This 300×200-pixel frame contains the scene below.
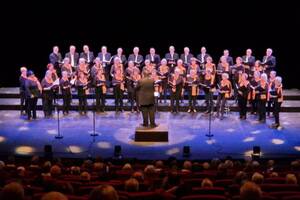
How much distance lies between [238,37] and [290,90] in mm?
2904

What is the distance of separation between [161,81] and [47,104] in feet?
12.9

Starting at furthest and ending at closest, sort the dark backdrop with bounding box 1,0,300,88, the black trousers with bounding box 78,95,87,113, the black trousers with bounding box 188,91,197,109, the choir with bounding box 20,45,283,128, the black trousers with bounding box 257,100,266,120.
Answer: the dark backdrop with bounding box 1,0,300,88, the black trousers with bounding box 188,91,197,109, the black trousers with bounding box 78,95,87,113, the choir with bounding box 20,45,283,128, the black trousers with bounding box 257,100,266,120

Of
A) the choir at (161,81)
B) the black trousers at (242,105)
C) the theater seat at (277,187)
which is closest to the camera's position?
the theater seat at (277,187)

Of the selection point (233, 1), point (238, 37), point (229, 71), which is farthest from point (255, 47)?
point (229, 71)

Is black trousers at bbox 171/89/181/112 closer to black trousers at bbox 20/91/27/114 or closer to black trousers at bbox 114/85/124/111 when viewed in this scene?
black trousers at bbox 114/85/124/111

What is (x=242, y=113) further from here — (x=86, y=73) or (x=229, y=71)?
(x=86, y=73)

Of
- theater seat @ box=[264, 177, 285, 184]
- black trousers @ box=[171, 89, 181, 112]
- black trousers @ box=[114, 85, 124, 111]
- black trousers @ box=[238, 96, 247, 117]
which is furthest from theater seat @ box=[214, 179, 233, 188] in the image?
black trousers @ box=[114, 85, 124, 111]

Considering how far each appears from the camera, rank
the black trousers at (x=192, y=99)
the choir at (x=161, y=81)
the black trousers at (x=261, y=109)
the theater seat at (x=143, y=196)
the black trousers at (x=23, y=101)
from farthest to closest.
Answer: the black trousers at (x=192, y=99) < the black trousers at (x=23, y=101) < the choir at (x=161, y=81) < the black trousers at (x=261, y=109) < the theater seat at (x=143, y=196)

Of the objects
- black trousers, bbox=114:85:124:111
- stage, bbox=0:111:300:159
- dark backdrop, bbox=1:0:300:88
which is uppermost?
dark backdrop, bbox=1:0:300:88

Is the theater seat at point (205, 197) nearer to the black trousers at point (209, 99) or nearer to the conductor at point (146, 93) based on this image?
the conductor at point (146, 93)

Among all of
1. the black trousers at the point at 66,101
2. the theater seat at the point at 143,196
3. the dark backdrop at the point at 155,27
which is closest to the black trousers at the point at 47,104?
the black trousers at the point at 66,101

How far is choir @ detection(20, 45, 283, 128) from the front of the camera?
619 inches

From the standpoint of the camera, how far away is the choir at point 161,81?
619 inches

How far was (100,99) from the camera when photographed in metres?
17.0
